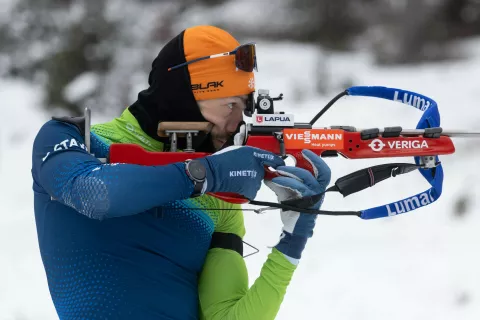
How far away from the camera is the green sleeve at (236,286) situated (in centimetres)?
259

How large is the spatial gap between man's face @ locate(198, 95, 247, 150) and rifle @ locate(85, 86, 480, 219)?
5 cm

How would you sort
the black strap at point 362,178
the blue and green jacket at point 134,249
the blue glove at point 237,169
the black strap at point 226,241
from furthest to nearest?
the black strap at point 226,241
the black strap at point 362,178
the blue glove at point 237,169
the blue and green jacket at point 134,249

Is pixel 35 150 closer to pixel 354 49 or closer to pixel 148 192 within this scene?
pixel 148 192

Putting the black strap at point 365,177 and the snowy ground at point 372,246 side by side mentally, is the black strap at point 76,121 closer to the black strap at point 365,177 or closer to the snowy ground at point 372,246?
the black strap at point 365,177

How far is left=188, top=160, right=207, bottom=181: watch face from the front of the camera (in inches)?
90.0

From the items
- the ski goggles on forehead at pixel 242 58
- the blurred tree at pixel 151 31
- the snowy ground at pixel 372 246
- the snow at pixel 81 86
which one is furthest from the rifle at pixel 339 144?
the snow at pixel 81 86

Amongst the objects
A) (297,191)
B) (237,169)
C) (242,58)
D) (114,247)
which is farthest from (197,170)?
(242,58)

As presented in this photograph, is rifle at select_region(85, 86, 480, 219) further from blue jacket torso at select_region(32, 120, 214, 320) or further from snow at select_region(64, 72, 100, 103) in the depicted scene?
snow at select_region(64, 72, 100, 103)

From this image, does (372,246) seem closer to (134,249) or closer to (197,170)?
(134,249)

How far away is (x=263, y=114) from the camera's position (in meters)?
2.62

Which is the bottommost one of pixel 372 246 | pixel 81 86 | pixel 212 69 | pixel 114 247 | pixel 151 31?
pixel 372 246

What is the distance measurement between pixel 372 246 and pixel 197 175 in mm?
3335

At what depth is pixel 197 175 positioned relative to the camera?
229 centimetres

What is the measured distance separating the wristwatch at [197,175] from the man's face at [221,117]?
0.36 m
